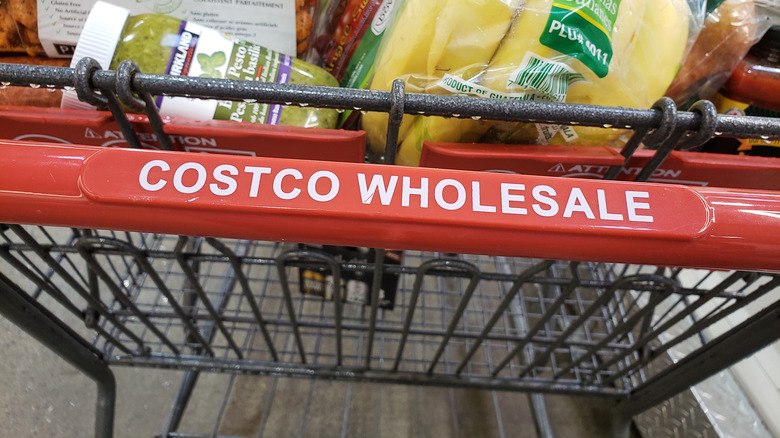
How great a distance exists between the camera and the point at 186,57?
1.75ft

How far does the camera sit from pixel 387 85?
0.51m

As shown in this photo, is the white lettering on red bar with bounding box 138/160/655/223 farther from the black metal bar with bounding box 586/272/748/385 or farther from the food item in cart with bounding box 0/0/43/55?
the food item in cart with bounding box 0/0/43/55

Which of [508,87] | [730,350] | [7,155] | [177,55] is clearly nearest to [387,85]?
[508,87]

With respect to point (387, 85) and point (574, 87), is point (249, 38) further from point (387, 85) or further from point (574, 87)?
point (574, 87)

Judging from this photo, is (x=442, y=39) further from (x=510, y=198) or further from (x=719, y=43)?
(x=719, y=43)

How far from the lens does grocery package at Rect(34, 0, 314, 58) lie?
58 cm

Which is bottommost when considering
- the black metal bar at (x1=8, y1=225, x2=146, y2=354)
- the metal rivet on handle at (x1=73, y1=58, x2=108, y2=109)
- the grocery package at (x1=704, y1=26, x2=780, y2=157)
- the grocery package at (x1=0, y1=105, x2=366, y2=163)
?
the black metal bar at (x1=8, y1=225, x2=146, y2=354)

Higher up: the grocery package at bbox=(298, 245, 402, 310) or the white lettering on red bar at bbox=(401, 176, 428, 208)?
the grocery package at bbox=(298, 245, 402, 310)

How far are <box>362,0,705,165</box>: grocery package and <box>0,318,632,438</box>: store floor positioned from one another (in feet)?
2.38

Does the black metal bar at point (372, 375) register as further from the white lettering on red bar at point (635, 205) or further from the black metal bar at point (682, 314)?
the white lettering on red bar at point (635, 205)

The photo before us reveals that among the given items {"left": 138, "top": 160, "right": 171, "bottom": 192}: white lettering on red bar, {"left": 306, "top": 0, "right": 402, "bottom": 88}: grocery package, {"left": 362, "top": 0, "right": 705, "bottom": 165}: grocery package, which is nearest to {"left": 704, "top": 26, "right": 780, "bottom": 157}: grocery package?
{"left": 362, "top": 0, "right": 705, "bottom": 165}: grocery package

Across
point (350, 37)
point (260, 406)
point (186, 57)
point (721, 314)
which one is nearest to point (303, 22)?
point (350, 37)

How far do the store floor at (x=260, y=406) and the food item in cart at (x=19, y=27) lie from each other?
0.78 meters

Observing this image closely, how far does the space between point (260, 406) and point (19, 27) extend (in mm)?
863
